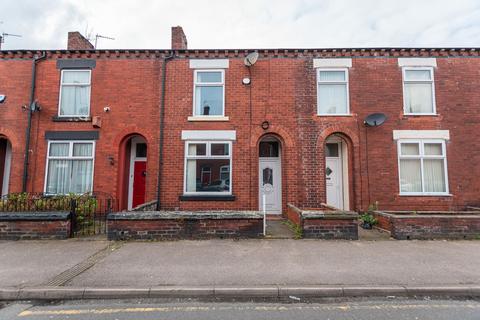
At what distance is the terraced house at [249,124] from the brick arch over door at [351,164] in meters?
0.04

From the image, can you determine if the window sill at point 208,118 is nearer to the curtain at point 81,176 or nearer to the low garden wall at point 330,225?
the curtain at point 81,176

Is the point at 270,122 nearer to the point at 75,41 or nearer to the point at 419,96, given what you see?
the point at 419,96

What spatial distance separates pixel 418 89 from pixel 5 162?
1672 centimetres

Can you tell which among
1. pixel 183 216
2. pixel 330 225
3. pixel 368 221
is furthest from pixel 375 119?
pixel 183 216

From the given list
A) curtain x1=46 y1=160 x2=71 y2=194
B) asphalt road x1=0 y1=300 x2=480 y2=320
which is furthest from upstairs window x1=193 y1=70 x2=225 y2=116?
asphalt road x1=0 y1=300 x2=480 y2=320

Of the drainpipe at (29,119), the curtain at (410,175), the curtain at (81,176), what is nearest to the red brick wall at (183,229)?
the curtain at (81,176)

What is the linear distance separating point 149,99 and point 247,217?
6.28 meters

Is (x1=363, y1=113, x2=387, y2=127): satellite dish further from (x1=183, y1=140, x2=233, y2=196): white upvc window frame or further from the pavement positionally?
(x1=183, y1=140, x2=233, y2=196): white upvc window frame

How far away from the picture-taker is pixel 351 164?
10172mm

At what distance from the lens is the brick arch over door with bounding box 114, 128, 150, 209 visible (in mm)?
10078

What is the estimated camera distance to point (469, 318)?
353 cm

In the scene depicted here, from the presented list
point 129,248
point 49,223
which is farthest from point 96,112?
point 129,248

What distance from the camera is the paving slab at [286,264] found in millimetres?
4539

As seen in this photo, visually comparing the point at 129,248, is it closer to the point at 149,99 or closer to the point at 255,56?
the point at 149,99
